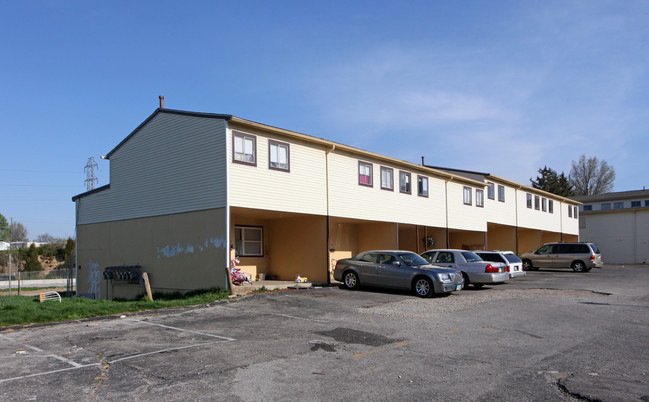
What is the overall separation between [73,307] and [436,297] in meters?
10.4

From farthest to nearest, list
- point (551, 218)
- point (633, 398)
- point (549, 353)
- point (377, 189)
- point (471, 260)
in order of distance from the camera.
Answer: point (551, 218) → point (377, 189) → point (471, 260) → point (549, 353) → point (633, 398)

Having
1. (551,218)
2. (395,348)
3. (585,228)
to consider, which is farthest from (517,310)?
(585,228)

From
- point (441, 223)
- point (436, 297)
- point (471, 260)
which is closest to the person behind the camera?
point (436, 297)

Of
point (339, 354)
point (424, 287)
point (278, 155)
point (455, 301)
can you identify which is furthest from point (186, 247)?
point (339, 354)

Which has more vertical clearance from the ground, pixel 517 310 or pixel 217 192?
pixel 217 192

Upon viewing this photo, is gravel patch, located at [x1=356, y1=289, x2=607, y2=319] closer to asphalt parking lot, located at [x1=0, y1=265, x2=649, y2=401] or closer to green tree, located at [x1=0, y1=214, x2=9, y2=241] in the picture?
asphalt parking lot, located at [x1=0, y1=265, x2=649, y2=401]

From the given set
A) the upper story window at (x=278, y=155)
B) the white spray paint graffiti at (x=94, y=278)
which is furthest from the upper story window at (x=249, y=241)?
the white spray paint graffiti at (x=94, y=278)

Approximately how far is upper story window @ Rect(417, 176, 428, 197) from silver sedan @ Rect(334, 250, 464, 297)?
31.9 ft

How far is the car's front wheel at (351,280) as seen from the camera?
57.7ft

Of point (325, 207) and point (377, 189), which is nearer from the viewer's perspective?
point (325, 207)

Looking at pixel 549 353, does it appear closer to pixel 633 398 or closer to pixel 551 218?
pixel 633 398

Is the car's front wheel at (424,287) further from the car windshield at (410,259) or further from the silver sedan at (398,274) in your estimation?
the car windshield at (410,259)

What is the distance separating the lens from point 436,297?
15.8 metres

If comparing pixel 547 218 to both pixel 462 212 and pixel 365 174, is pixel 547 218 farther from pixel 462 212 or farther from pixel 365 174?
pixel 365 174
